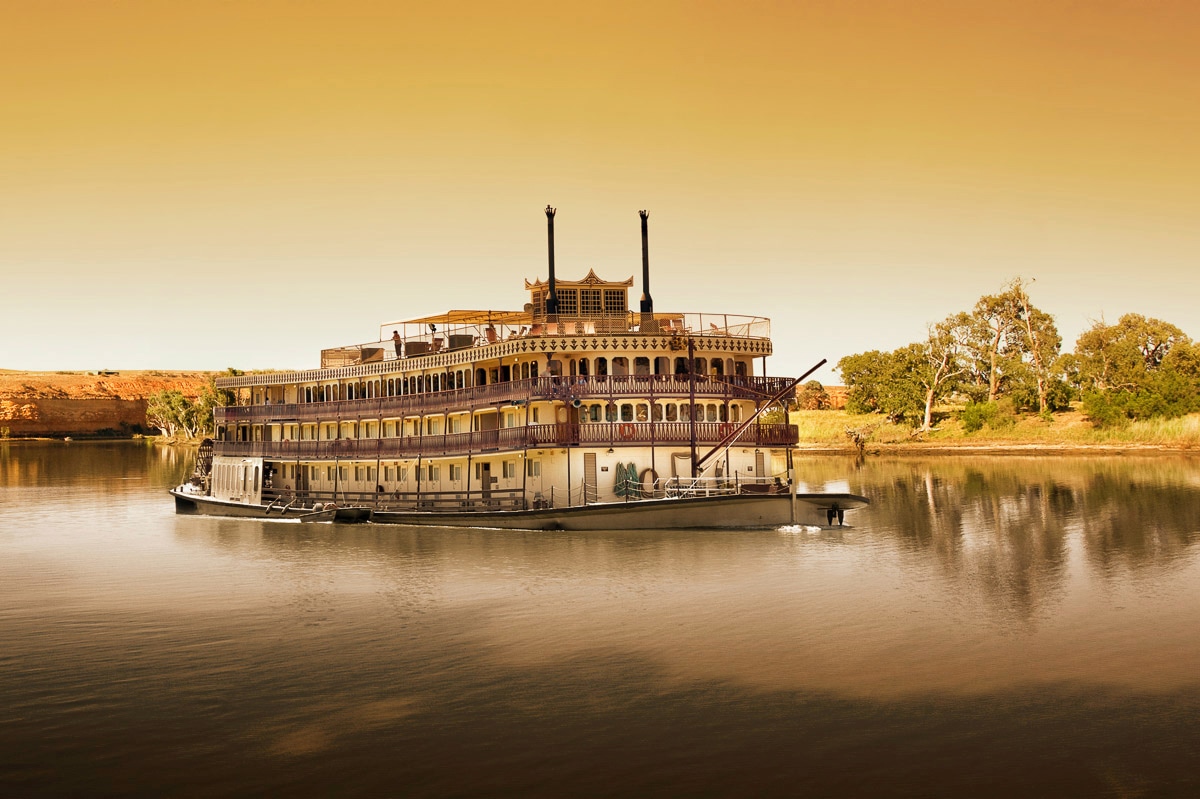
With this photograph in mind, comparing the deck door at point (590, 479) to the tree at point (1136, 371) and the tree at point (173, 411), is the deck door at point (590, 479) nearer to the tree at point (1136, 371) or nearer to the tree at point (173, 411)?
the tree at point (1136, 371)

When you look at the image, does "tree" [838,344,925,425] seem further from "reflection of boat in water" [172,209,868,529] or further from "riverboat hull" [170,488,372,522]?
"riverboat hull" [170,488,372,522]

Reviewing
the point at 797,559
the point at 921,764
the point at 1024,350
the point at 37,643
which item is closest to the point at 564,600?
the point at 797,559

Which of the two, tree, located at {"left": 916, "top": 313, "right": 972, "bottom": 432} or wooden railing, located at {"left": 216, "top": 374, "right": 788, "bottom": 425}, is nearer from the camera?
wooden railing, located at {"left": 216, "top": 374, "right": 788, "bottom": 425}

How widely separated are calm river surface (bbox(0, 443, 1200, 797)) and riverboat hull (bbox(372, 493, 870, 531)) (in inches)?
34.6

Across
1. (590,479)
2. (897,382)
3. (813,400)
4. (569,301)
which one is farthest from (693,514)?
(813,400)

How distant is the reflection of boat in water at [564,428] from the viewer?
44625 mm

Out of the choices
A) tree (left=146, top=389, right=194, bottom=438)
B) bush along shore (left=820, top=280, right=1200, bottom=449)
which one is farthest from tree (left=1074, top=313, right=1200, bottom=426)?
tree (left=146, top=389, right=194, bottom=438)

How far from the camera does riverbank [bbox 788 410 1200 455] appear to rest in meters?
96.9

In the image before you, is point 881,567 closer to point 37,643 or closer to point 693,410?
point 693,410

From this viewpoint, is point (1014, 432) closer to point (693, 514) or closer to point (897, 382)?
point (897, 382)

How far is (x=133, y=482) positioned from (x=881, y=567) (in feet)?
231

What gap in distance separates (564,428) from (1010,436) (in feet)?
248

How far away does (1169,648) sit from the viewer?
23.3 m

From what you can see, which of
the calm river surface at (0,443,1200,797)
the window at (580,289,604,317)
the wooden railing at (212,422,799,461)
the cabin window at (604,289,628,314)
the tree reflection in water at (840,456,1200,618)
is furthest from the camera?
the cabin window at (604,289,628,314)
